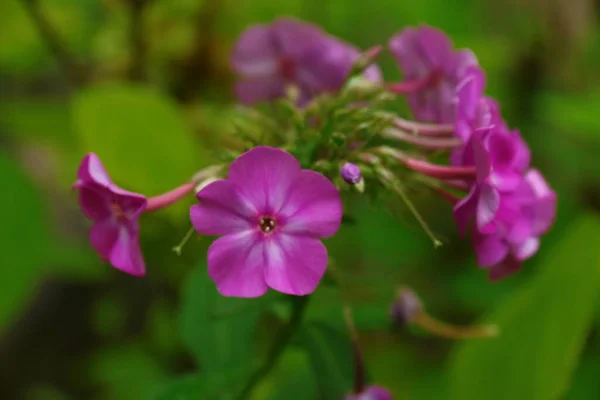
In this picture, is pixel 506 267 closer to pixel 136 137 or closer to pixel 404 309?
pixel 404 309

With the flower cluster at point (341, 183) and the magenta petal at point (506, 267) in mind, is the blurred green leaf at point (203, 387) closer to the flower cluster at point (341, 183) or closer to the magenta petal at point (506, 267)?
the flower cluster at point (341, 183)

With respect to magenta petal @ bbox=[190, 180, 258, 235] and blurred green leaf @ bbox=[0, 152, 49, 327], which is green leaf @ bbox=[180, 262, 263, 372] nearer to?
magenta petal @ bbox=[190, 180, 258, 235]

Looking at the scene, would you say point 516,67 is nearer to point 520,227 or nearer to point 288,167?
point 520,227

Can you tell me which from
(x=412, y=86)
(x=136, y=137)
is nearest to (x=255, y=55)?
(x=412, y=86)

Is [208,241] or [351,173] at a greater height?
[351,173]

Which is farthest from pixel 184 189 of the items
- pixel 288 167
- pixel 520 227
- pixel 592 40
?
pixel 592 40
